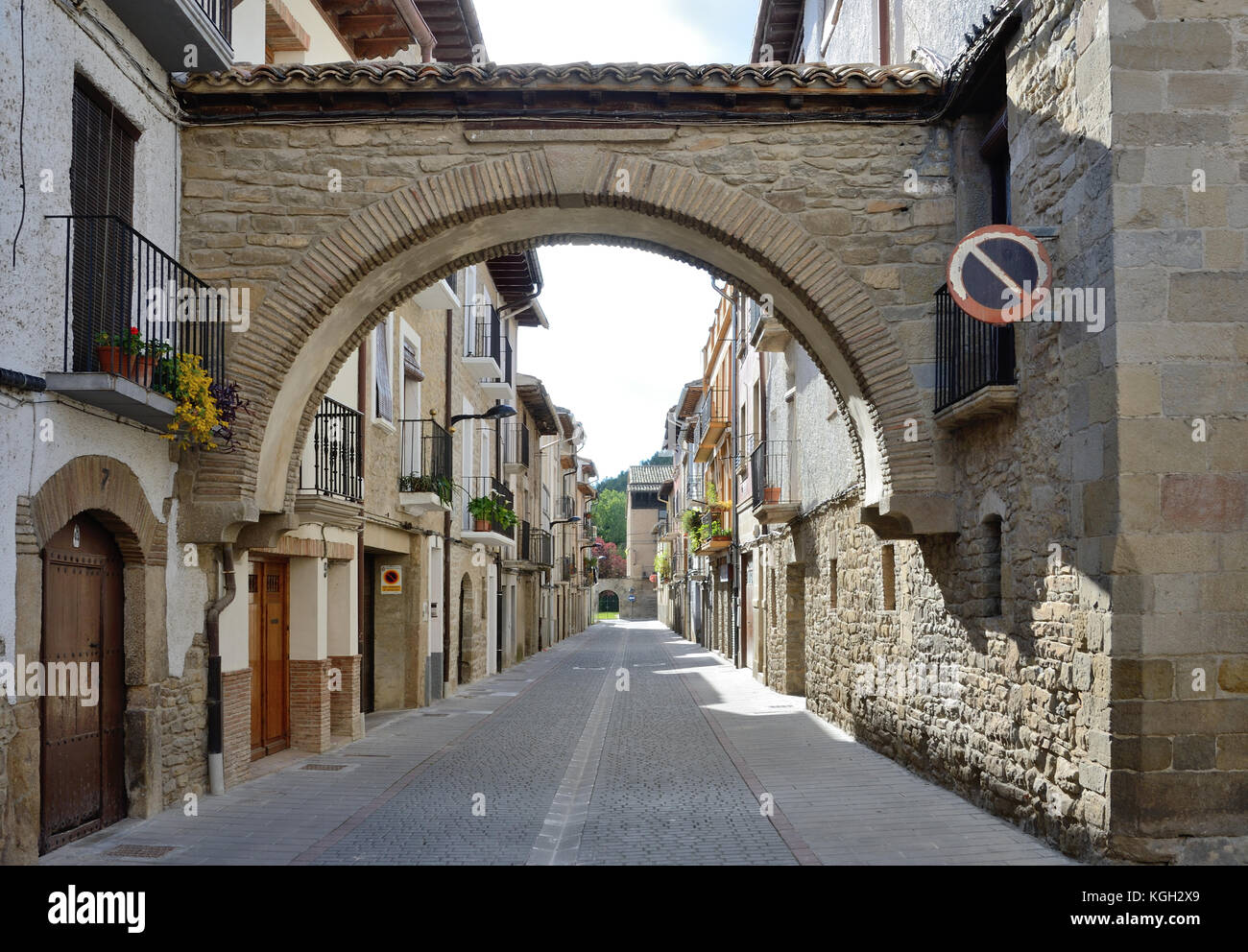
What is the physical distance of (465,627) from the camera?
2109cm

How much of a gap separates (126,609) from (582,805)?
3580mm

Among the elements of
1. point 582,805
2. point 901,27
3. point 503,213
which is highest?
point 901,27

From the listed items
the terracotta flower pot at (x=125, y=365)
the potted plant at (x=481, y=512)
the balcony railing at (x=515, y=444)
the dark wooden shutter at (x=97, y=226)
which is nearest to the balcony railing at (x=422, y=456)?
the potted plant at (x=481, y=512)

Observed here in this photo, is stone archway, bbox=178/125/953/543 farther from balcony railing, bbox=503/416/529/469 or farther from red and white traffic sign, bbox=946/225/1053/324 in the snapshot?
balcony railing, bbox=503/416/529/469

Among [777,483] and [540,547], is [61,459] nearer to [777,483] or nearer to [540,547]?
[777,483]

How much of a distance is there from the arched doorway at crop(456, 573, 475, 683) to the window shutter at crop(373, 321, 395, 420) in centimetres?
642

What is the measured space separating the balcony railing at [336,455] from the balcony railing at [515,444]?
14.1m

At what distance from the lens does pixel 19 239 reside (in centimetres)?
658

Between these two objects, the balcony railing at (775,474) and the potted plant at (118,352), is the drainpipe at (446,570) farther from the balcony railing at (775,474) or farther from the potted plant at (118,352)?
the potted plant at (118,352)

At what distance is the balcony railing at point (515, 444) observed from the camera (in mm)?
27244

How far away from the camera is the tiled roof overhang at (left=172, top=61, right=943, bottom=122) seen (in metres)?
9.09

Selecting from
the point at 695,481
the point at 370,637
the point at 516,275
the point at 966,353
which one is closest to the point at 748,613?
the point at 516,275
